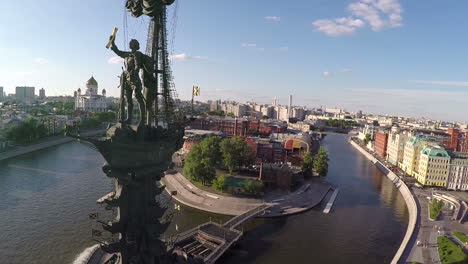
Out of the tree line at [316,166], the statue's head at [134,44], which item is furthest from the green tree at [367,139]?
the statue's head at [134,44]

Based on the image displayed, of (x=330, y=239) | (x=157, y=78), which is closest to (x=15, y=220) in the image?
(x=157, y=78)

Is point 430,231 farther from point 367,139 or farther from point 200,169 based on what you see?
point 367,139

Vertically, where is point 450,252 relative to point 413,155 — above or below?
below

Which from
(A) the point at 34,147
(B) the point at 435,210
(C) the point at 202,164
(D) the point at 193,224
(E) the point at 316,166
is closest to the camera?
(D) the point at 193,224

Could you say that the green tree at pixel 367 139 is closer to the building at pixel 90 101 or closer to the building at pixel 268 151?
the building at pixel 268 151

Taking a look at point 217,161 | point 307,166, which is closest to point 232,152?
point 217,161

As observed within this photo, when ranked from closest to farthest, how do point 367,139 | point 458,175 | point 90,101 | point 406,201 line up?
point 406,201
point 458,175
point 367,139
point 90,101

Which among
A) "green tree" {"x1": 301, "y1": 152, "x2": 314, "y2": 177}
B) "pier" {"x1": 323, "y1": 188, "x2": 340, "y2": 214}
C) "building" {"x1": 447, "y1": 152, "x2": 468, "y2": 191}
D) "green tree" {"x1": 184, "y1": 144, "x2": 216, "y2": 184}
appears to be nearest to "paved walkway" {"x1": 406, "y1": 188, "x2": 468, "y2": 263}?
"pier" {"x1": 323, "y1": 188, "x2": 340, "y2": 214}
